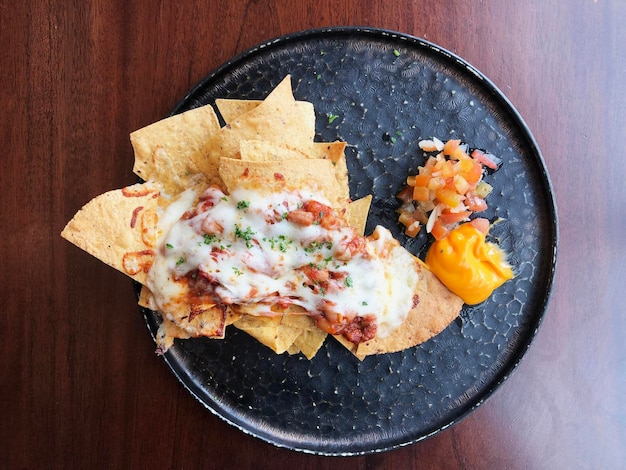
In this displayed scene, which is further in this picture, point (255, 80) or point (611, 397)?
point (611, 397)

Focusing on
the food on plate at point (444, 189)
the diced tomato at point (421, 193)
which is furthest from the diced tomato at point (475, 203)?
the diced tomato at point (421, 193)

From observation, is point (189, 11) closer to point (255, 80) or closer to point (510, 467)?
point (255, 80)

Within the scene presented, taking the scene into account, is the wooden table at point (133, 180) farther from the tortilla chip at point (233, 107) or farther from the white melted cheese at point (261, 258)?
the white melted cheese at point (261, 258)

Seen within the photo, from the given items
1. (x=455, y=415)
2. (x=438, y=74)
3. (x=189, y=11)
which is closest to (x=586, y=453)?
(x=455, y=415)

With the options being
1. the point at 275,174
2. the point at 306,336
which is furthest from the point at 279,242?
the point at 306,336

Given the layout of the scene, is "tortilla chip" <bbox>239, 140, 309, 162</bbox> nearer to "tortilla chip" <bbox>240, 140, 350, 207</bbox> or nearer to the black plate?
"tortilla chip" <bbox>240, 140, 350, 207</bbox>

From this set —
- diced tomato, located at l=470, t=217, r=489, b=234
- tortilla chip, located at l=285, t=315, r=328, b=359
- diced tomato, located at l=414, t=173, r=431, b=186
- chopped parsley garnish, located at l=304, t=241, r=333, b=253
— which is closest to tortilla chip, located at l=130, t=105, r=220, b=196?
chopped parsley garnish, located at l=304, t=241, r=333, b=253
